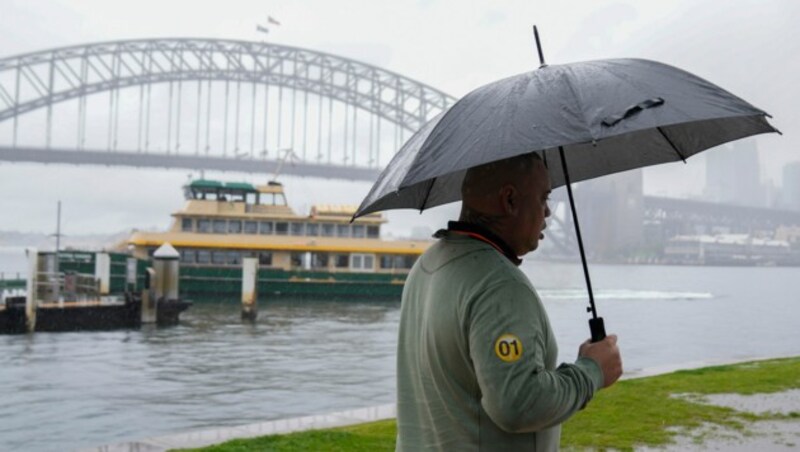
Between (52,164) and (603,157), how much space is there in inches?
2453

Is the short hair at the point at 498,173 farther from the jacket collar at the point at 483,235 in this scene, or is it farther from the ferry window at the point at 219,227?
the ferry window at the point at 219,227

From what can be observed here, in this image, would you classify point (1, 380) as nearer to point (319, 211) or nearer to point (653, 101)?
point (653, 101)

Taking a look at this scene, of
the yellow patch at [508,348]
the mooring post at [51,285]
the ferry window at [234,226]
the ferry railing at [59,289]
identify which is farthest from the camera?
the ferry window at [234,226]

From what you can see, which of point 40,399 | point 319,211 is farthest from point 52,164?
point 40,399

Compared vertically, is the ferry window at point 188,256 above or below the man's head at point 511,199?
above

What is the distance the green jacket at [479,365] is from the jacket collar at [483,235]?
0.02 metres

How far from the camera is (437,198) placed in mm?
2732

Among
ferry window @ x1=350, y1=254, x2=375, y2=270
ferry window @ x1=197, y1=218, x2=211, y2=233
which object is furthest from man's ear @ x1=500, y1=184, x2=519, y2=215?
ferry window @ x1=197, y1=218, x2=211, y2=233

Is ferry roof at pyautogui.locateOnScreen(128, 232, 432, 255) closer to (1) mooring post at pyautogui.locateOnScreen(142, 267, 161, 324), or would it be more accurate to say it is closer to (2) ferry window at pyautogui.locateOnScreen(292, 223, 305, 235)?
(2) ferry window at pyautogui.locateOnScreen(292, 223, 305, 235)

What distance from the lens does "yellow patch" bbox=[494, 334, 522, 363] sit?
1625 millimetres

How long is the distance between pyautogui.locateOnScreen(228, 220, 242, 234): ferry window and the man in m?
28.0

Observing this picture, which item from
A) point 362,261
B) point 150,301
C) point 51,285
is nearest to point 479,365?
point 150,301

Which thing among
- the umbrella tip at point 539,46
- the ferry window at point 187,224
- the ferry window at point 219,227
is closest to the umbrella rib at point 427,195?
the umbrella tip at point 539,46

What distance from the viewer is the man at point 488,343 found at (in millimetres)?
1642
